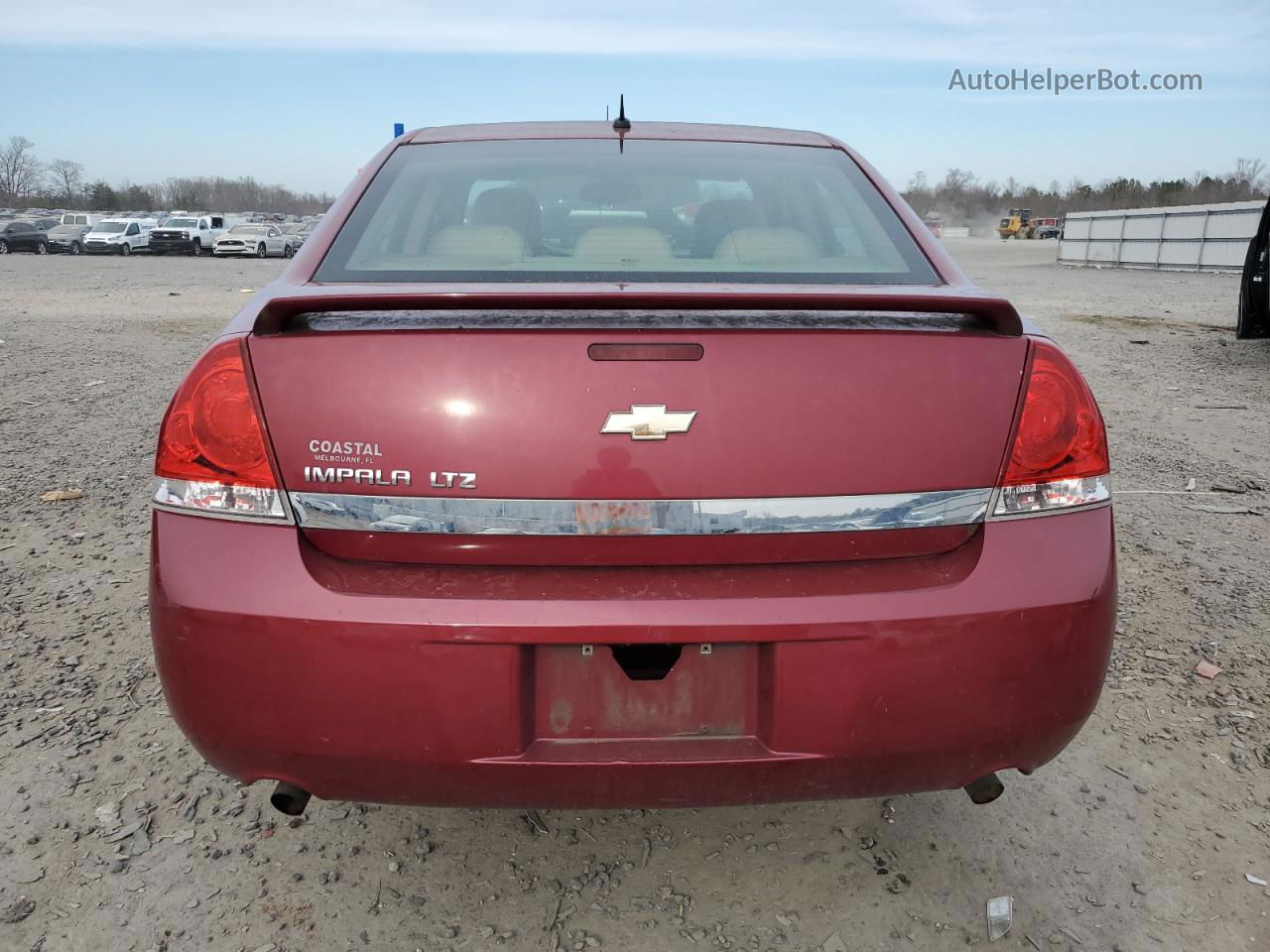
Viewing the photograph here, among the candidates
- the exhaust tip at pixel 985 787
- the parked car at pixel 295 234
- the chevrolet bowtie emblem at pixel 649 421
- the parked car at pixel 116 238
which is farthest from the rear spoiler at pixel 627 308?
the parked car at pixel 116 238

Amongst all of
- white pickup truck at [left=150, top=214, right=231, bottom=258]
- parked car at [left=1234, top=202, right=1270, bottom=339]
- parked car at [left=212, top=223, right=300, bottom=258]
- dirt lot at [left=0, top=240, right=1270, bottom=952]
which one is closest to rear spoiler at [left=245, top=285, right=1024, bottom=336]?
dirt lot at [left=0, top=240, right=1270, bottom=952]

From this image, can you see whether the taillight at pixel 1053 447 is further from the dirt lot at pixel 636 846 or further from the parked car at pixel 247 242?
the parked car at pixel 247 242

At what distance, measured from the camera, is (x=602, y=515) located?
161 cm

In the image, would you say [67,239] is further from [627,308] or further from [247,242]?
[627,308]

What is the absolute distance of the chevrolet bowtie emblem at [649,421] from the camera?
1592mm

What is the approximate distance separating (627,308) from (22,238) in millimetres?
44457

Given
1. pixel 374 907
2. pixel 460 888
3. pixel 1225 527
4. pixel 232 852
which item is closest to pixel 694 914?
pixel 460 888

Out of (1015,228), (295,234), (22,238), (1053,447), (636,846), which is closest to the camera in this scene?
(1053,447)

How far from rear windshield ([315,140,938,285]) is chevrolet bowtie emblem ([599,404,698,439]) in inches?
14.8

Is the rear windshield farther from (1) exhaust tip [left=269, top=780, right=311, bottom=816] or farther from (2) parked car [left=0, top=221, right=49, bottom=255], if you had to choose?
(2) parked car [left=0, top=221, right=49, bottom=255]

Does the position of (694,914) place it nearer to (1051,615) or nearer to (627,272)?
(1051,615)

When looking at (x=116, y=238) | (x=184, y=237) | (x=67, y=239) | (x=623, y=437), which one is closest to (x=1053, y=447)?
(x=623, y=437)

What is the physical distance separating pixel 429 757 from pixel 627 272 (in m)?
0.98

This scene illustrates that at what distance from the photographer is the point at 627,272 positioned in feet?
6.32
